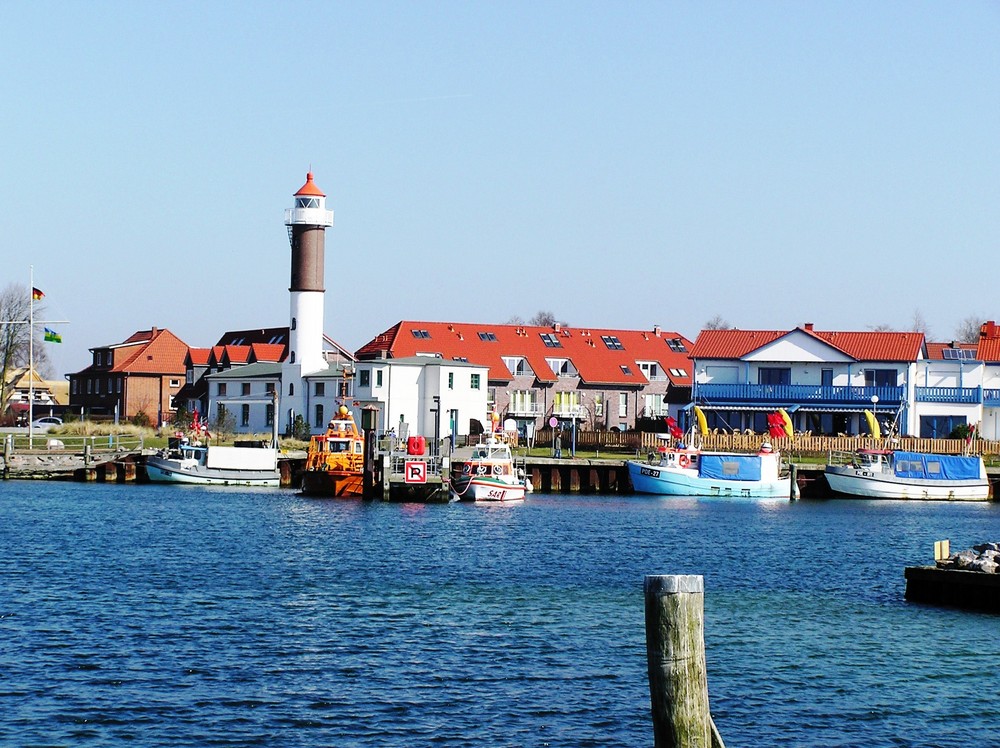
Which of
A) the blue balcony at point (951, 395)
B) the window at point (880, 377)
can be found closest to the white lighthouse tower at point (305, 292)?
the window at point (880, 377)

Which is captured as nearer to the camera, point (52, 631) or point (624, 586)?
point (52, 631)

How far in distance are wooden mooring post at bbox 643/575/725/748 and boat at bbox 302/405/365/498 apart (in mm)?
50980

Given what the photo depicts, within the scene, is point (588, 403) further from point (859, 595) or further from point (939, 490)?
point (859, 595)

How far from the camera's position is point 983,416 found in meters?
88.3

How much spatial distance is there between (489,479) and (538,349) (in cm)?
3660

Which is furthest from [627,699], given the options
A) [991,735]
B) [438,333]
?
[438,333]

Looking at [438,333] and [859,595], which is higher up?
[438,333]

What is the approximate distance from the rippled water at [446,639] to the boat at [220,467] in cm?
2001

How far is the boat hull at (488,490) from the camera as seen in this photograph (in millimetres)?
65812

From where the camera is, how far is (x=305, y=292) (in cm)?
9262

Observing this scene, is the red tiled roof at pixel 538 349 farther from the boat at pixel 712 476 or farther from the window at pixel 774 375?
the boat at pixel 712 476

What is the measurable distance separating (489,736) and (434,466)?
4597 cm

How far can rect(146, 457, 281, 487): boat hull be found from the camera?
238ft

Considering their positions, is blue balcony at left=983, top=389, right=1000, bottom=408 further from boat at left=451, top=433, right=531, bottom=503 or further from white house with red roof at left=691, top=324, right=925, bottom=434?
boat at left=451, top=433, right=531, bottom=503
